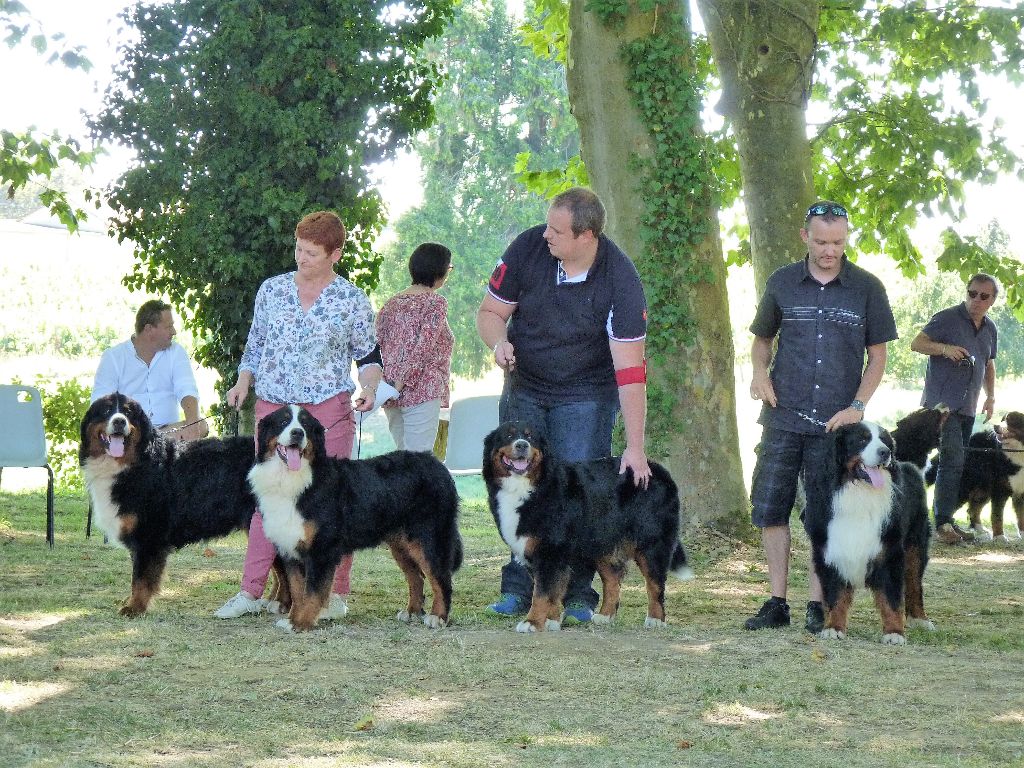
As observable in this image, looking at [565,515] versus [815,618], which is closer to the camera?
[565,515]

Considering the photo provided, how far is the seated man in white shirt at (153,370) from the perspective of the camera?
842cm

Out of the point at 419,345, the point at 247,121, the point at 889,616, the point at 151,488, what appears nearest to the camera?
the point at 889,616

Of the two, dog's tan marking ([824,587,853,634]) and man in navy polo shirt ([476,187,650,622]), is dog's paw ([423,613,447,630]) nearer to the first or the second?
man in navy polo shirt ([476,187,650,622])

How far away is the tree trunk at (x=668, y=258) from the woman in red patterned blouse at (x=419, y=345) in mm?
1826

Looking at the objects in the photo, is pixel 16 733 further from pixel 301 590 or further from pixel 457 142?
pixel 457 142

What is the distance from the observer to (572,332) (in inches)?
243

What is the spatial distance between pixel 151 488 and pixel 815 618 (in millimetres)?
3342

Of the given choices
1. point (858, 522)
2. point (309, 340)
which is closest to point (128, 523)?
point (309, 340)

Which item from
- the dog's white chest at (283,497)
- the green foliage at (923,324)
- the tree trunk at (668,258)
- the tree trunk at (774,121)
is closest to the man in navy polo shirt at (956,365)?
the tree trunk at (774,121)

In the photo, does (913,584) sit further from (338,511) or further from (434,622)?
(338,511)

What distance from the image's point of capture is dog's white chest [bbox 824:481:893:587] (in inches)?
232

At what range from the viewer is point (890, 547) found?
234 inches

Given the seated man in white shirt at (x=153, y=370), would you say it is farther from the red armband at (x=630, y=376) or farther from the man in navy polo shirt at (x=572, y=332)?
the red armband at (x=630, y=376)

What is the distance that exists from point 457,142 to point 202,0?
21743mm
